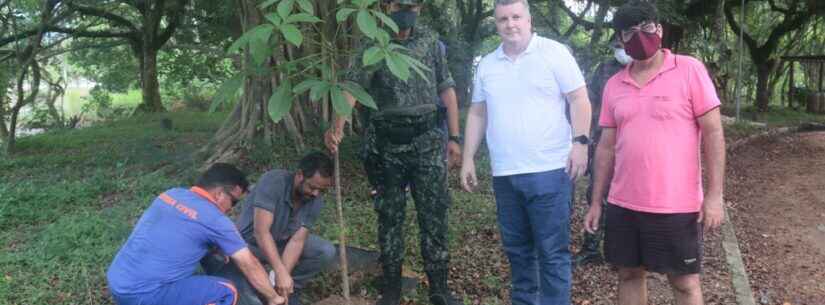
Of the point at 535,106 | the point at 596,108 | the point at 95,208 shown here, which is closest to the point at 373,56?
the point at 535,106

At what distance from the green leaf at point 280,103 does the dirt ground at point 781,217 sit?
3.43 metres

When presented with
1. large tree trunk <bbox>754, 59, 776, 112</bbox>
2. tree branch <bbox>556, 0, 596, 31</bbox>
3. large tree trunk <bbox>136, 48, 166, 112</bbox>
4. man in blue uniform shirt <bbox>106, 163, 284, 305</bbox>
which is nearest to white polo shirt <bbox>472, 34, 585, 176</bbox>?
man in blue uniform shirt <bbox>106, 163, 284, 305</bbox>

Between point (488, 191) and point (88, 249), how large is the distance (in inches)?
150

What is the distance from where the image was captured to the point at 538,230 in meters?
3.07

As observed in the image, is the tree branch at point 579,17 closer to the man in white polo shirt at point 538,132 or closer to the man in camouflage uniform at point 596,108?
the man in camouflage uniform at point 596,108

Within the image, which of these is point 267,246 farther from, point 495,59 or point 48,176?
point 48,176

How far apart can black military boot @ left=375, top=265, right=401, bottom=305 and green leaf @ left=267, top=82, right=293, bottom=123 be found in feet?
4.94

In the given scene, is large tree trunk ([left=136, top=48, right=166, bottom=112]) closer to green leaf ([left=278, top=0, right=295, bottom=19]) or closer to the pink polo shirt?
green leaf ([left=278, top=0, right=295, bottom=19])

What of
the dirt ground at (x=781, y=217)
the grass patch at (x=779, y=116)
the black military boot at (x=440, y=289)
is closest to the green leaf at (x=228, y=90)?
the black military boot at (x=440, y=289)

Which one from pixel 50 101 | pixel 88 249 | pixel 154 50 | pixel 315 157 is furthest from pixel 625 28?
pixel 50 101

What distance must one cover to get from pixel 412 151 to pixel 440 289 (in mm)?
829

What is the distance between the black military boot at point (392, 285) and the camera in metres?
3.74

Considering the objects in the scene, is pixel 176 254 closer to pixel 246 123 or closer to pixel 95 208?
pixel 95 208

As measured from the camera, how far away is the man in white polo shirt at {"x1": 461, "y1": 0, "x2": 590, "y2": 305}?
2994 mm
